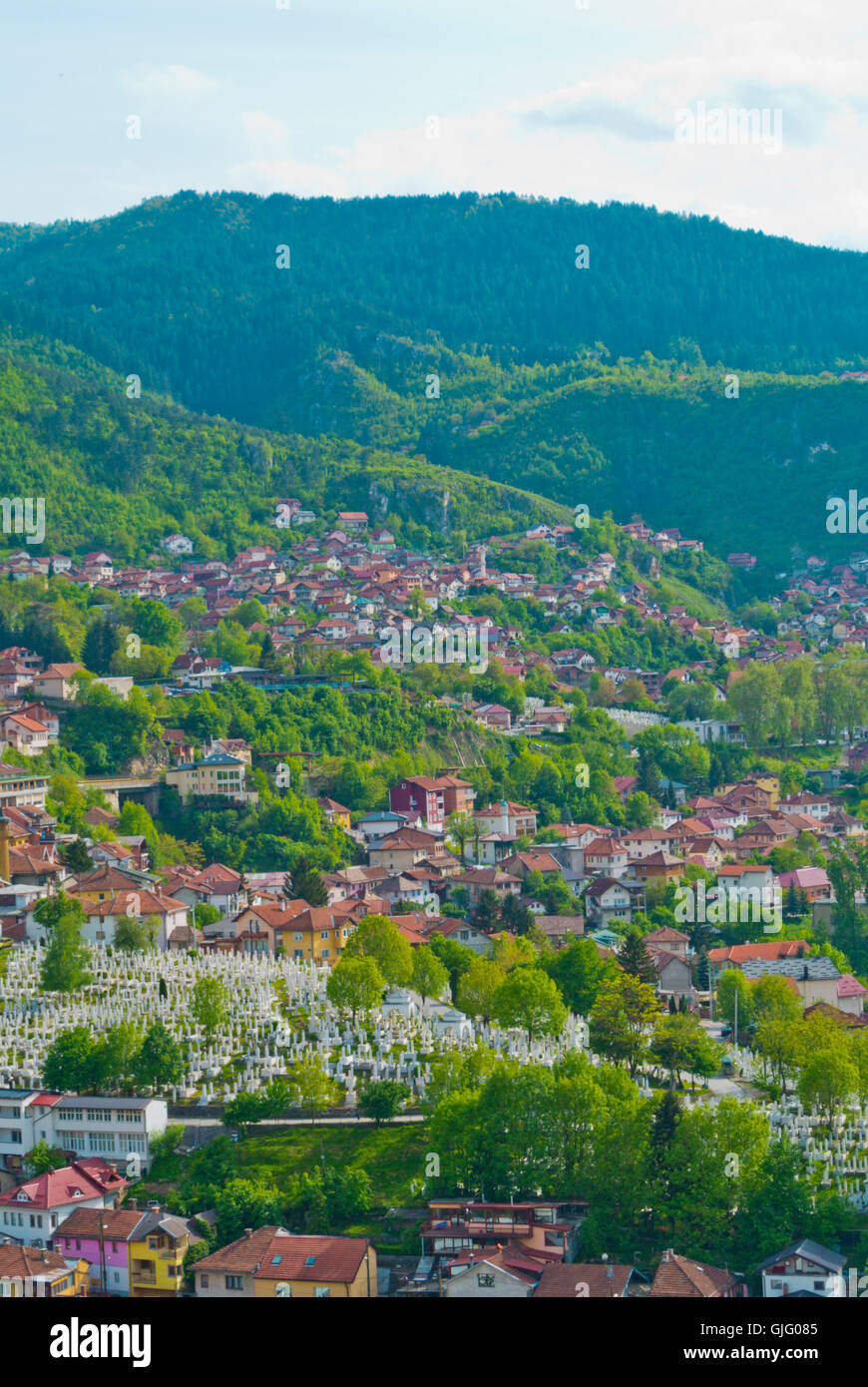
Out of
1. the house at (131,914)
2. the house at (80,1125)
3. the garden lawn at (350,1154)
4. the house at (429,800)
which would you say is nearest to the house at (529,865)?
the house at (429,800)

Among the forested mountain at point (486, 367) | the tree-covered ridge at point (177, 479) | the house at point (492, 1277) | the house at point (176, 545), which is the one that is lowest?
the house at point (492, 1277)

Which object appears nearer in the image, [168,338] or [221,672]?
[221,672]

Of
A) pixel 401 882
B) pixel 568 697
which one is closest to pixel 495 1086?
pixel 401 882

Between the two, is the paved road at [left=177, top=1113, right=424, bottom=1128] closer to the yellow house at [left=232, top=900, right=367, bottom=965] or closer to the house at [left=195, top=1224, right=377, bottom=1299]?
the house at [left=195, top=1224, right=377, bottom=1299]

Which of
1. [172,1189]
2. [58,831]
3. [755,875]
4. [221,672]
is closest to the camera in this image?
[172,1189]

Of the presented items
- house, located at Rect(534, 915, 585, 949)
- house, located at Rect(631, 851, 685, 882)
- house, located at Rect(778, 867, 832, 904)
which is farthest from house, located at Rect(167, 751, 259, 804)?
house, located at Rect(778, 867, 832, 904)

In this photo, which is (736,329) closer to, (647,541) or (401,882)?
(647,541)

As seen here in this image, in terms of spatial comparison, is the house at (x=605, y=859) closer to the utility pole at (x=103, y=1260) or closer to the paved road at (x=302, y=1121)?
the paved road at (x=302, y=1121)
